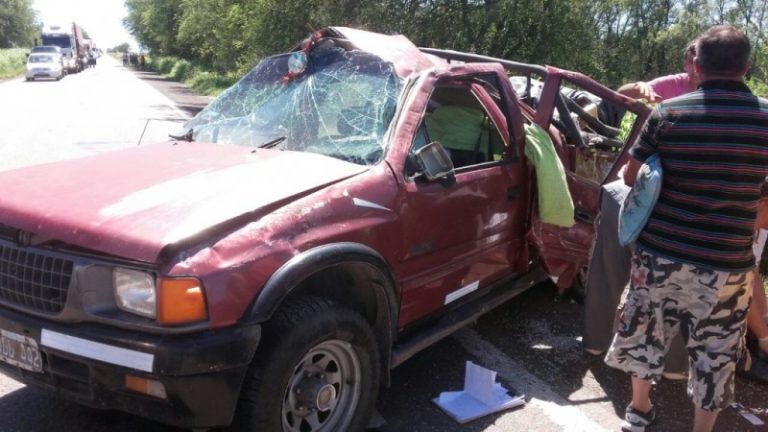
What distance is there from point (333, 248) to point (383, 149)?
0.79m

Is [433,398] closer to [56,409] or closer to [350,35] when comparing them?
[56,409]

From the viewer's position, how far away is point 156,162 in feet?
10.8

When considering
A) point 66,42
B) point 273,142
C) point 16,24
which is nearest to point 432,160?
point 273,142

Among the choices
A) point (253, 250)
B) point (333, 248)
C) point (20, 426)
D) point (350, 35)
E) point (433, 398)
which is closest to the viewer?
point (253, 250)

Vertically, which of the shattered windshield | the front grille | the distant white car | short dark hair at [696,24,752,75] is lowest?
the distant white car

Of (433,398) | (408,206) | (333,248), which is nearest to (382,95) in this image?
(408,206)

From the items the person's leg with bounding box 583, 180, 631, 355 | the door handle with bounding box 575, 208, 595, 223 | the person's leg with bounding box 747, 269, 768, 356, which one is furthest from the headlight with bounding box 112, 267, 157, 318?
the person's leg with bounding box 747, 269, 768, 356

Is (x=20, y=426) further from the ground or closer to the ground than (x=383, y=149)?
closer to the ground

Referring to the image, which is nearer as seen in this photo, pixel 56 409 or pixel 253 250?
pixel 253 250

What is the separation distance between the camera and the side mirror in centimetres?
322

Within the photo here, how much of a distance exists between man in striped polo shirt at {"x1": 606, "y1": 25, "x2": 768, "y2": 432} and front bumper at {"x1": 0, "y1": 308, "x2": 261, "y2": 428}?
6.03 ft

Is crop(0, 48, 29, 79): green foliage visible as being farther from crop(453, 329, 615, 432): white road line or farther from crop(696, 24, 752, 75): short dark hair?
crop(696, 24, 752, 75): short dark hair

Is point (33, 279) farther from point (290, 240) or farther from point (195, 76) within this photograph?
point (195, 76)

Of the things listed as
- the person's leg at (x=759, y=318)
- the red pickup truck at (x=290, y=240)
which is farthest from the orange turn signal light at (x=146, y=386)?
the person's leg at (x=759, y=318)
